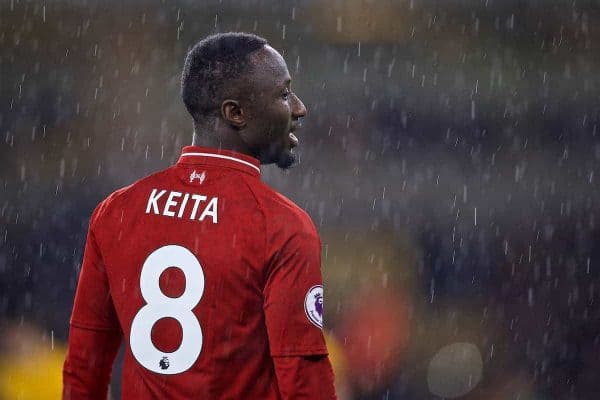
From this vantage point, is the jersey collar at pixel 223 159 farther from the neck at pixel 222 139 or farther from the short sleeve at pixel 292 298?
the short sleeve at pixel 292 298

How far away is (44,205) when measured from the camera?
9.01m

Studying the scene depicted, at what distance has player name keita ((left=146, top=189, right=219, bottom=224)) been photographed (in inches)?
67.2

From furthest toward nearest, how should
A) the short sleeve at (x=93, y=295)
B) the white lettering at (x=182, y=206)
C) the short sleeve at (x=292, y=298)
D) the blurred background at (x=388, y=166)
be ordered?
the blurred background at (x=388, y=166), the short sleeve at (x=93, y=295), the white lettering at (x=182, y=206), the short sleeve at (x=292, y=298)

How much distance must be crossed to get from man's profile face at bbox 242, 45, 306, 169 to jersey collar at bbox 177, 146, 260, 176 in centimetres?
3

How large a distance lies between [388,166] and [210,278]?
7957mm

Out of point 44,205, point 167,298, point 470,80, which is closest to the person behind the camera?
point 167,298

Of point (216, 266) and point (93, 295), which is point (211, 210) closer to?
point (216, 266)

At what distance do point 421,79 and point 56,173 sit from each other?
4.15m

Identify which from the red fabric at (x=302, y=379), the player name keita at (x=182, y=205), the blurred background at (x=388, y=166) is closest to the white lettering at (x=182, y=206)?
the player name keita at (x=182, y=205)

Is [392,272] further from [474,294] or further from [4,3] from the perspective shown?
[4,3]

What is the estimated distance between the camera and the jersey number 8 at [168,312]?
167 centimetres

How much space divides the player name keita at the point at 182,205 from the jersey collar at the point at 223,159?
3.1 inches

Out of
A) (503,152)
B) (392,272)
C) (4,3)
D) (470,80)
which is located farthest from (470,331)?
(4,3)

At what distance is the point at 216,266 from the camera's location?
165 centimetres
